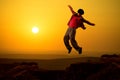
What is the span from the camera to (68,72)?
7.00m

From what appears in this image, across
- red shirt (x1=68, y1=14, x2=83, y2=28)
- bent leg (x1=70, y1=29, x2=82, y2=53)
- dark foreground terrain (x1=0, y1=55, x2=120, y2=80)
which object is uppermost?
red shirt (x1=68, y1=14, x2=83, y2=28)

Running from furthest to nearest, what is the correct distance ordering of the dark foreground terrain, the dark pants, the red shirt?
1. the dark pants
2. the red shirt
3. the dark foreground terrain

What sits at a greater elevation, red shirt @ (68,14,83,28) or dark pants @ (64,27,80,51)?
red shirt @ (68,14,83,28)

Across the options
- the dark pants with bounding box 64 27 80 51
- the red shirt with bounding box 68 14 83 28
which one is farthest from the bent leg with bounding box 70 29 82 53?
the red shirt with bounding box 68 14 83 28

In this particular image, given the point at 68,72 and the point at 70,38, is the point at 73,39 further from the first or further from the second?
the point at 68,72

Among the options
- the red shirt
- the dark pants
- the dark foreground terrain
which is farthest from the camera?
the dark pants

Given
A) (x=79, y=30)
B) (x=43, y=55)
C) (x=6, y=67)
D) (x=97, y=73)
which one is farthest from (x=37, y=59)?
(x=97, y=73)

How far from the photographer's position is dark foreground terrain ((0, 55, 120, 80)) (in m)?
6.51

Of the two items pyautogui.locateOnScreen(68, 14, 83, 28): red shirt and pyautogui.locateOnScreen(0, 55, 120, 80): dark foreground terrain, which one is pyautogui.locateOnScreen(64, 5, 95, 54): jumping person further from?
pyautogui.locateOnScreen(0, 55, 120, 80): dark foreground terrain

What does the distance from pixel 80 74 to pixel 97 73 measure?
0.38 meters

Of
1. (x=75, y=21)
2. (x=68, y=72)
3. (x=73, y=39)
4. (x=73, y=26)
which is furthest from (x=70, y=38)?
(x=68, y=72)

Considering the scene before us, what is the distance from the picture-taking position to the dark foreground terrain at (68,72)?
6508 millimetres

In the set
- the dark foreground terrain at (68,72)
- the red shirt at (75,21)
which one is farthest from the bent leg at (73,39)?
the dark foreground terrain at (68,72)

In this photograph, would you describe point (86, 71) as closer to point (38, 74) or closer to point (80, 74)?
point (80, 74)
